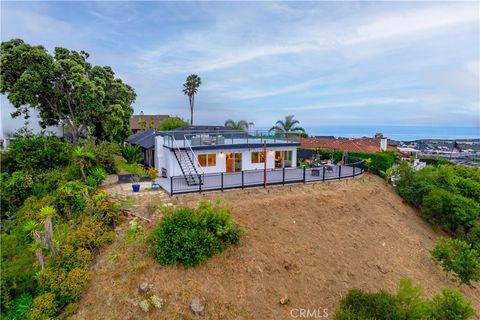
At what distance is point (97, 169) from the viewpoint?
16344mm

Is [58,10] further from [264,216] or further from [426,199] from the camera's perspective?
[426,199]

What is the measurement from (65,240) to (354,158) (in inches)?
902

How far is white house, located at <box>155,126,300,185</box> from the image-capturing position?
17.4 meters

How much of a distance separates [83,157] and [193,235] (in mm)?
10168

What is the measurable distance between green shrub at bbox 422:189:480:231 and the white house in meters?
10.4

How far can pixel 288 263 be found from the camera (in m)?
11.6

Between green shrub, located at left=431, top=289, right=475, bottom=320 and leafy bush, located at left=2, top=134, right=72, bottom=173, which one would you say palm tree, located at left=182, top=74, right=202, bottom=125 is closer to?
leafy bush, located at left=2, top=134, right=72, bottom=173

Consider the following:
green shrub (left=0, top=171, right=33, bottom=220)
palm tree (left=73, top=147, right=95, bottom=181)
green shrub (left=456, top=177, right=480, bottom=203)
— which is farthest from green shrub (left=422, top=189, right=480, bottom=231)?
green shrub (left=0, top=171, right=33, bottom=220)

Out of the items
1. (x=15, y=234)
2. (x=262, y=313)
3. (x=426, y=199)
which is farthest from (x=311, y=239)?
(x=15, y=234)

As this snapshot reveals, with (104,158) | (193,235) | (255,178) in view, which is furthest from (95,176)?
(255,178)

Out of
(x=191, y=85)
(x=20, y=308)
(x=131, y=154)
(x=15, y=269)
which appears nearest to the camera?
(x=20, y=308)

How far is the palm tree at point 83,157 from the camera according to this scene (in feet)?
51.0

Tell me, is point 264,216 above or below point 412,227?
above

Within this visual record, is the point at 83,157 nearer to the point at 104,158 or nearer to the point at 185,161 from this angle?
the point at 104,158
